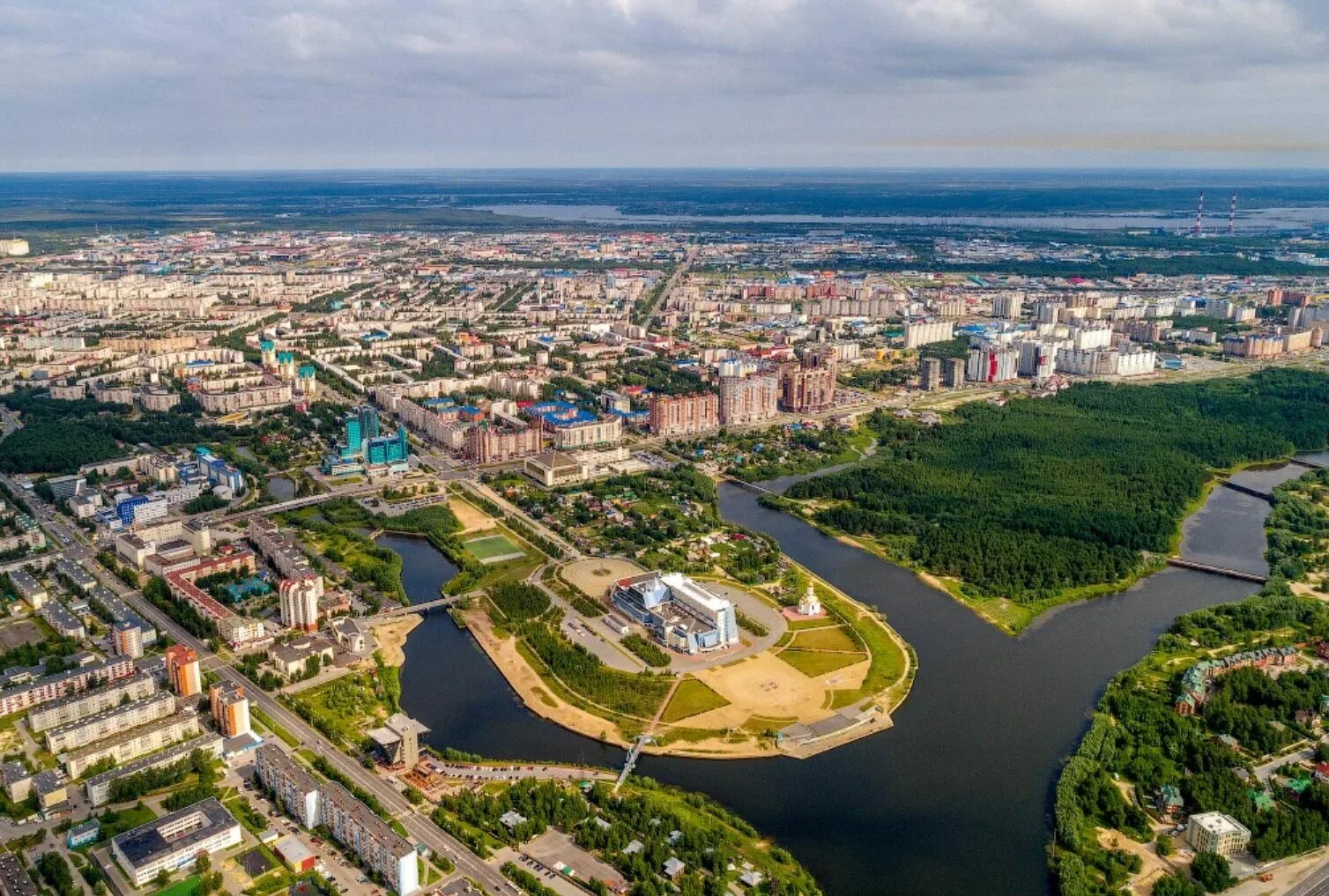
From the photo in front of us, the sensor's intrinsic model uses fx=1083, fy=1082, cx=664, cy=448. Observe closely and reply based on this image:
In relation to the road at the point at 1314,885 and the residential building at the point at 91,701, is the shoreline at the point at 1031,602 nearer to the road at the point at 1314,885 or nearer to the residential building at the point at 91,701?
the road at the point at 1314,885

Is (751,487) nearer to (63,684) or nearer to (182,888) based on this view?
(63,684)

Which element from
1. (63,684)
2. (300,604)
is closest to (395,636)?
(300,604)

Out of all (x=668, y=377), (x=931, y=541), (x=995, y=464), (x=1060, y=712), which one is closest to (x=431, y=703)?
(x=1060, y=712)

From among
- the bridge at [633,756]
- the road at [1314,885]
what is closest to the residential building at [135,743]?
the bridge at [633,756]

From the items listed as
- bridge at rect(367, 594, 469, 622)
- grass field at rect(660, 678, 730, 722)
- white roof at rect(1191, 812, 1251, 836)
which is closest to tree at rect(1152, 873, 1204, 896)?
white roof at rect(1191, 812, 1251, 836)

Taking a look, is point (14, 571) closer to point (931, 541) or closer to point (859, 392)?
point (931, 541)
